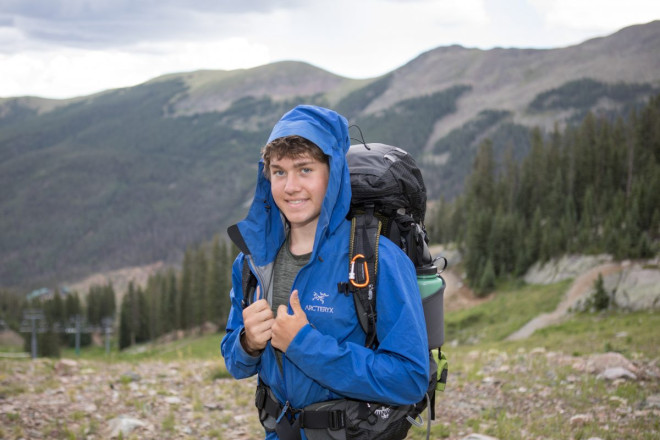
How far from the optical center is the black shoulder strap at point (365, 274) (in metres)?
3.00

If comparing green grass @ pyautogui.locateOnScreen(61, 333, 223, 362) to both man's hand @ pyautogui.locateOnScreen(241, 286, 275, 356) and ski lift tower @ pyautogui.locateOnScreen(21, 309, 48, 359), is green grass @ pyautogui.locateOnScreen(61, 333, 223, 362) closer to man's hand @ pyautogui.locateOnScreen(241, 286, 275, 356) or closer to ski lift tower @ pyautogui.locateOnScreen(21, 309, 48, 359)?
ski lift tower @ pyautogui.locateOnScreen(21, 309, 48, 359)

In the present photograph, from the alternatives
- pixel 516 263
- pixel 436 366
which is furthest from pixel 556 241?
pixel 436 366

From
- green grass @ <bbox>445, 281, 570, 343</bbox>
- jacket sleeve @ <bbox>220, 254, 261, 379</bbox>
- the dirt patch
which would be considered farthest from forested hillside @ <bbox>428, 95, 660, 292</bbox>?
jacket sleeve @ <bbox>220, 254, 261, 379</bbox>

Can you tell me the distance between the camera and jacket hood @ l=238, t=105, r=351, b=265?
3.10 meters

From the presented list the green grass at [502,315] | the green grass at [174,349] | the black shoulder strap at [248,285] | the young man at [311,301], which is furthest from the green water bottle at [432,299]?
the green grass at [502,315]

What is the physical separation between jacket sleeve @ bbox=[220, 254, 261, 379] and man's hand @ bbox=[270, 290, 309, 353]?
1.30 feet

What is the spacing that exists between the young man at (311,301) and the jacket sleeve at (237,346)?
0.5 inches

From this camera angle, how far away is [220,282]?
266 ft

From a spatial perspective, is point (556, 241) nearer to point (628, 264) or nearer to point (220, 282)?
point (628, 264)

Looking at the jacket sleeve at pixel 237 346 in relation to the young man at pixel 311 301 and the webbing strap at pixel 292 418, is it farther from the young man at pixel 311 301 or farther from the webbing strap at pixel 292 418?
the webbing strap at pixel 292 418

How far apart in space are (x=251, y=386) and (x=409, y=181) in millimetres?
8534

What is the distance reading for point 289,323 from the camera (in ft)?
9.86

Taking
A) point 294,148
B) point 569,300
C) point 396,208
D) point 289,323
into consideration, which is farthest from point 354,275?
point 569,300

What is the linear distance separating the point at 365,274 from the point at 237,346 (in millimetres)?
989
